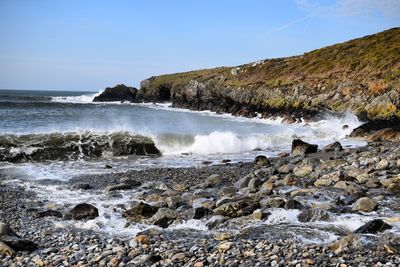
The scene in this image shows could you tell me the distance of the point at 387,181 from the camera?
10938 millimetres

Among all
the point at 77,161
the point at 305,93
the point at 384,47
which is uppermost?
the point at 384,47

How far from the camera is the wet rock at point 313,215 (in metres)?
8.25

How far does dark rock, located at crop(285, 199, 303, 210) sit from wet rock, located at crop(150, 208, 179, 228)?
2.48 m

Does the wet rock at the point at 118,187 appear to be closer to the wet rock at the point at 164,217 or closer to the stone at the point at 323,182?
the wet rock at the point at 164,217

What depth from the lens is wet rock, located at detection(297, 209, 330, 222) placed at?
27.1ft

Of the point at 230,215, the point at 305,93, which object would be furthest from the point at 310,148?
the point at 305,93

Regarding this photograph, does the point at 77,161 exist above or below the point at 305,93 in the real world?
below

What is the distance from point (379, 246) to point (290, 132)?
71.4 ft

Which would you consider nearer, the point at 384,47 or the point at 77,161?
the point at 77,161

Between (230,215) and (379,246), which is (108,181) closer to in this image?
(230,215)

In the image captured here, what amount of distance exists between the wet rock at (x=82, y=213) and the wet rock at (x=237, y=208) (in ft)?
9.24

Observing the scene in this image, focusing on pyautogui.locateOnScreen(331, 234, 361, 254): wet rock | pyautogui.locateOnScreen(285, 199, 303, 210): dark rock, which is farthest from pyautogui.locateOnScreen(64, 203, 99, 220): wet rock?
pyautogui.locateOnScreen(331, 234, 361, 254): wet rock

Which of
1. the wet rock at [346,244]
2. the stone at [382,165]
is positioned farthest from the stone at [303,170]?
the wet rock at [346,244]

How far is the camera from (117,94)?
324ft
